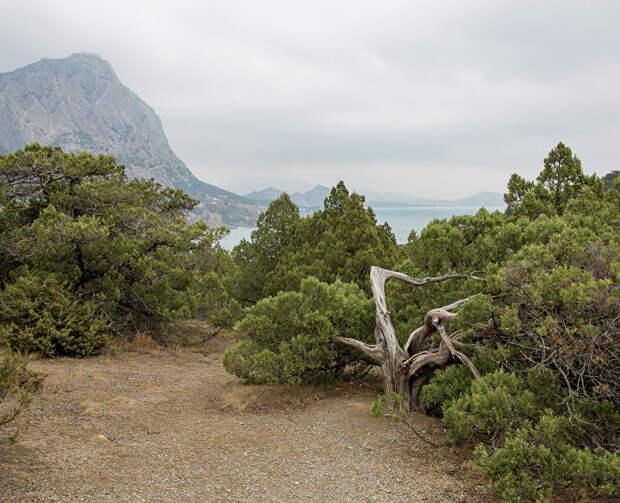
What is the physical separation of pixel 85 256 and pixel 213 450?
25.1 feet

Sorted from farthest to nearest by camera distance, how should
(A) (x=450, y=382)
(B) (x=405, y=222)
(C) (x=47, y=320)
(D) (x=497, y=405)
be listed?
(B) (x=405, y=222), (C) (x=47, y=320), (A) (x=450, y=382), (D) (x=497, y=405)

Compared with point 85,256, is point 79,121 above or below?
above

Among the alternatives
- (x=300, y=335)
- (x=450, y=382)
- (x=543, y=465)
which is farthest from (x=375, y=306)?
(x=543, y=465)

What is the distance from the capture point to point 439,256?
23.3 feet

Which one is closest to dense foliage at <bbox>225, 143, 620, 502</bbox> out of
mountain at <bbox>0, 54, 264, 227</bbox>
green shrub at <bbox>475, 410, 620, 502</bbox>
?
green shrub at <bbox>475, 410, 620, 502</bbox>

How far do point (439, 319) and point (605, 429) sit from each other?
228 cm

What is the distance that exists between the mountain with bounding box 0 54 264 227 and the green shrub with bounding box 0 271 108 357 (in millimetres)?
101523

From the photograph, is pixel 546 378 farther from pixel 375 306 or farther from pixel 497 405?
pixel 375 306

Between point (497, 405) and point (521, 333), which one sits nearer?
point (497, 405)

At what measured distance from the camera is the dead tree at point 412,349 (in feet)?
19.2

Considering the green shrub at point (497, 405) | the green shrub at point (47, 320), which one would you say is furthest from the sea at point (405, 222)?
the green shrub at point (47, 320)

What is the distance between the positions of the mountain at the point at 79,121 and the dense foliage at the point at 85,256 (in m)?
99.7

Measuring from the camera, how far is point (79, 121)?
164000mm

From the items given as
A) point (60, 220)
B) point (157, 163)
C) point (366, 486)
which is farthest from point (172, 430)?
point (157, 163)
